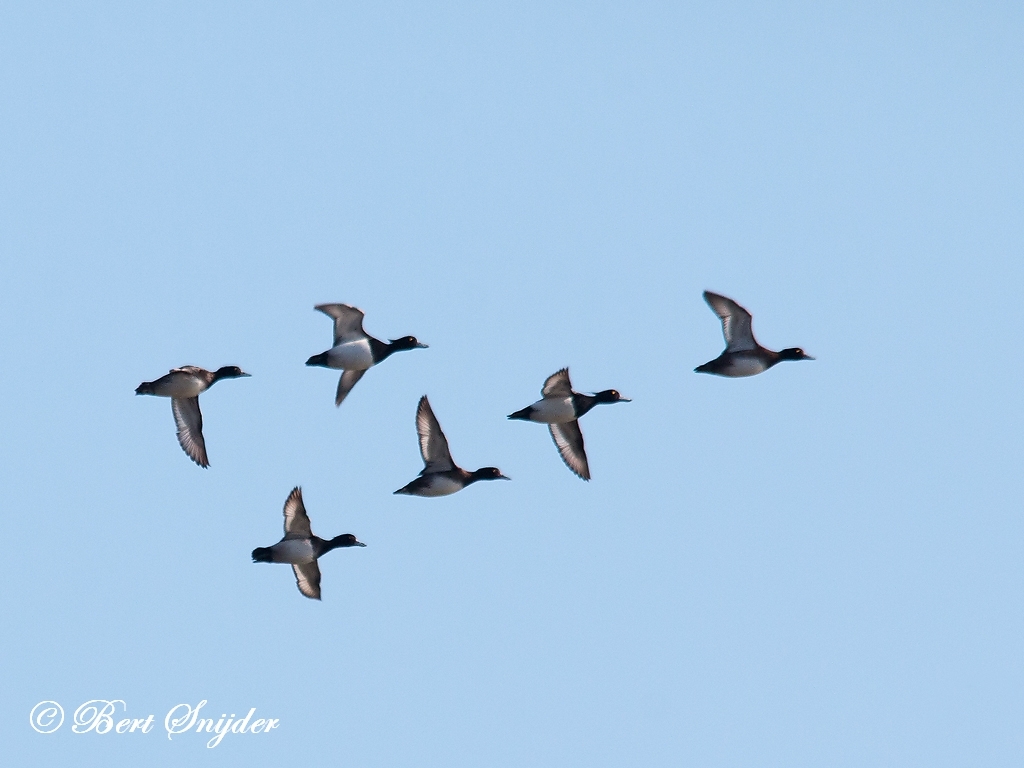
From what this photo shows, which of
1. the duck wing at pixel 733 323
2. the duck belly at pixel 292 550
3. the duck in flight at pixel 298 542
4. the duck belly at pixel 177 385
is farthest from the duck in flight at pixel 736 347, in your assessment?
the duck belly at pixel 177 385

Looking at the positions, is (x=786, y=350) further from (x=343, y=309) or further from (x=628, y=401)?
(x=343, y=309)

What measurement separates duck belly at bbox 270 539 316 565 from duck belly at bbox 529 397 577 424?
4.70 metres

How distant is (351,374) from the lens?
1516 inches

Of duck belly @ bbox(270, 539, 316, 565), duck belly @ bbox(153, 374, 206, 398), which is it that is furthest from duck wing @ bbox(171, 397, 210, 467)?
duck belly @ bbox(270, 539, 316, 565)

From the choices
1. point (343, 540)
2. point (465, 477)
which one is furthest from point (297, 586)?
point (465, 477)

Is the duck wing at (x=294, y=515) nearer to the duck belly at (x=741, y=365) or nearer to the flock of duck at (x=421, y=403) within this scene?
the flock of duck at (x=421, y=403)

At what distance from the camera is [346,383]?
3841cm

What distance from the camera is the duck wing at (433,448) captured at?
37.0 m

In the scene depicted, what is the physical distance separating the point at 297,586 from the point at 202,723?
9.78 feet

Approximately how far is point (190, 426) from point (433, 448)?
4428mm

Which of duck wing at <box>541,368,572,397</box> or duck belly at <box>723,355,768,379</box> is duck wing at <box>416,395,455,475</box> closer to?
duck wing at <box>541,368,572,397</box>

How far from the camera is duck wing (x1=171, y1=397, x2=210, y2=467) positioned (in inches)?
1474

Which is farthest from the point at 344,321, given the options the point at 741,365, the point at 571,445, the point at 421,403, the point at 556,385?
the point at 741,365

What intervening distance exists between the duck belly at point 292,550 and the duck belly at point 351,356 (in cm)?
322
